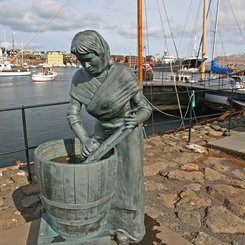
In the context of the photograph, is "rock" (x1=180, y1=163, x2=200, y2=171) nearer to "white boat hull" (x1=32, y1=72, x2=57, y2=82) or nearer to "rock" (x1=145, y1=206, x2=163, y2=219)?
"rock" (x1=145, y1=206, x2=163, y2=219)

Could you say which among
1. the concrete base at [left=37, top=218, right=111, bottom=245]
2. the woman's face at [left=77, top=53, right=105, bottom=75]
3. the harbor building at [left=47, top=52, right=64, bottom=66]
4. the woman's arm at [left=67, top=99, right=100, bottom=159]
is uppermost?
the harbor building at [left=47, top=52, right=64, bottom=66]

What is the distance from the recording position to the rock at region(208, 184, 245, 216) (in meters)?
3.37

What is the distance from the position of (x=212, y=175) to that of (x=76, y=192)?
303 cm

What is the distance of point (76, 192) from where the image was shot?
1875 millimetres

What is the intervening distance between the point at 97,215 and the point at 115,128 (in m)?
0.72

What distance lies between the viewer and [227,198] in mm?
3609

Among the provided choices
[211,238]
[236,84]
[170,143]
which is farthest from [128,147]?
[236,84]

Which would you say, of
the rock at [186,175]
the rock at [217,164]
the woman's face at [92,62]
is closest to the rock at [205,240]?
the rock at [186,175]

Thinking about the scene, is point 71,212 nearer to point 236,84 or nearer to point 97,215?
point 97,215

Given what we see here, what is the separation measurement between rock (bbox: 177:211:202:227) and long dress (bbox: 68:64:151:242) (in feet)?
2.65

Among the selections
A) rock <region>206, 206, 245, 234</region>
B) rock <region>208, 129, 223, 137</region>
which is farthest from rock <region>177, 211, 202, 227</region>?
rock <region>208, 129, 223, 137</region>

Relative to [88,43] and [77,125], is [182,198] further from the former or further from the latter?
[88,43]

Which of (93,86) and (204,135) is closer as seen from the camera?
(93,86)

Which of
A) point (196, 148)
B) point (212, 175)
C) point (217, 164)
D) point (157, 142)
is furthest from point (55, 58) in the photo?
point (212, 175)
